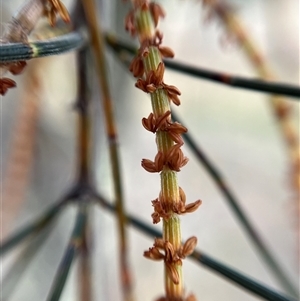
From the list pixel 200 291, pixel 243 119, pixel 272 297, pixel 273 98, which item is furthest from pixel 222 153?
pixel 272 297

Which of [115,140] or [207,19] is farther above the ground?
[207,19]

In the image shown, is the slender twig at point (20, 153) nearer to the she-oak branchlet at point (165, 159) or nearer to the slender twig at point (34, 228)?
the slender twig at point (34, 228)

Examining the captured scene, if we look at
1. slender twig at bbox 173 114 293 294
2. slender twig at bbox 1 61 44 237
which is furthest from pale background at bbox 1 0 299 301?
slender twig at bbox 173 114 293 294

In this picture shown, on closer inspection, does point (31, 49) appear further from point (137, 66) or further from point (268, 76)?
point (268, 76)

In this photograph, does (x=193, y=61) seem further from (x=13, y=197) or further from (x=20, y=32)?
(x=20, y=32)

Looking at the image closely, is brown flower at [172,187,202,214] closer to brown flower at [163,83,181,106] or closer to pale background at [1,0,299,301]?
brown flower at [163,83,181,106]

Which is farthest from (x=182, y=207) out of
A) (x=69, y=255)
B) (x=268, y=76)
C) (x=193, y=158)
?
(x=193, y=158)

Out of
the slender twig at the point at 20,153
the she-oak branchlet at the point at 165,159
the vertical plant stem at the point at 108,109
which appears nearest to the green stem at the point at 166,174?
the she-oak branchlet at the point at 165,159
